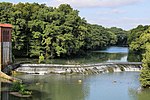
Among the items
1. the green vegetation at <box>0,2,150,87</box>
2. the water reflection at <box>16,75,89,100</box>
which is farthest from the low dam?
the green vegetation at <box>0,2,150,87</box>

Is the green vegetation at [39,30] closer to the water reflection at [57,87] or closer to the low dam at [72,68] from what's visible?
the low dam at [72,68]

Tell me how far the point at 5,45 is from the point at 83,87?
13.7 m

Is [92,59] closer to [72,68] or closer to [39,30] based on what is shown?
[39,30]

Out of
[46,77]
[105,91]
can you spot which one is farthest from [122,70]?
[105,91]

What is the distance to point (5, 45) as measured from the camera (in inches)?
1928

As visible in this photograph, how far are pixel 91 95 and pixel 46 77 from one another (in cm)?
1194

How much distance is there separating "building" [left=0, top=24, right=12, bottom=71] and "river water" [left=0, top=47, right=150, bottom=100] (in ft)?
10.5

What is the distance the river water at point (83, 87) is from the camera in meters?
35.9

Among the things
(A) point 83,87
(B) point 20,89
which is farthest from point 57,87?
(B) point 20,89

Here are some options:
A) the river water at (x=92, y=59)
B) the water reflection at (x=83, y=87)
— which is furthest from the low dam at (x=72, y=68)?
the river water at (x=92, y=59)

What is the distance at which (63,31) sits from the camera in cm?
7044

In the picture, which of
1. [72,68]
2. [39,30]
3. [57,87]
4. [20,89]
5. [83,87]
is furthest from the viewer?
[39,30]

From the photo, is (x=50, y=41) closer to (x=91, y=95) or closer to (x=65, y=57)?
(x=65, y=57)

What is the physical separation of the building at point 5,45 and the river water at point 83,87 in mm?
3199
